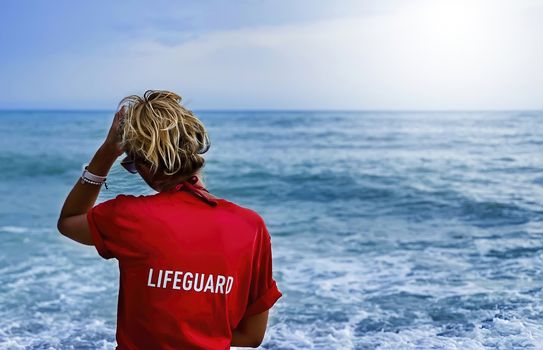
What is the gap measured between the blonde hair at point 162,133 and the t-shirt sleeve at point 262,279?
281 mm

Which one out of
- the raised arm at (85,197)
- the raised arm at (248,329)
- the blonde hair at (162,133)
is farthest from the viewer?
the raised arm at (248,329)

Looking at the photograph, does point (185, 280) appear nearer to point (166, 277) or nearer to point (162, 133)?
point (166, 277)

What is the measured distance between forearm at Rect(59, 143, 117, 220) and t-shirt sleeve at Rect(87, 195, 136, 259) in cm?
13

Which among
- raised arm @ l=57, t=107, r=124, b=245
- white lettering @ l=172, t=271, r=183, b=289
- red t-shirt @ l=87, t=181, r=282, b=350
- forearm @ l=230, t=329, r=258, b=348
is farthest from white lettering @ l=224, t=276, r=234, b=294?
raised arm @ l=57, t=107, r=124, b=245

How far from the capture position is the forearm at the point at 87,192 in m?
1.85

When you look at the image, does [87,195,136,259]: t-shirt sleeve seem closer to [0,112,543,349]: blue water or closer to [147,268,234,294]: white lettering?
[147,268,234,294]: white lettering

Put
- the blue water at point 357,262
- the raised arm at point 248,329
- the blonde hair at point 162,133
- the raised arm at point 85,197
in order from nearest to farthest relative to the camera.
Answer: the blonde hair at point 162,133
the raised arm at point 85,197
the raised arm at point 248,329
the blue water at point 357,262

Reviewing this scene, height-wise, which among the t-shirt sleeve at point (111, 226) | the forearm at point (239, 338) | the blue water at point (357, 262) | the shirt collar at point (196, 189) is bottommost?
the blue water at point (357, 262)

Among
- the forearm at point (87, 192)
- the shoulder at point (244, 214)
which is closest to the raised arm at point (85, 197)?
the forearm at point (87, 192)

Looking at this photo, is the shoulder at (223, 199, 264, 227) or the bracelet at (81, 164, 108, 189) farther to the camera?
the bracelet at (81, 164, 108, 189)

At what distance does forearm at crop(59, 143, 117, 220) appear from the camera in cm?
185

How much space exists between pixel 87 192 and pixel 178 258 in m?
0.38

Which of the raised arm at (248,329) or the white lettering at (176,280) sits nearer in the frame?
the white lettering at (176,280)

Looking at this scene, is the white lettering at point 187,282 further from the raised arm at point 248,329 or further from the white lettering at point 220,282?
the raised arm at point 248,329
